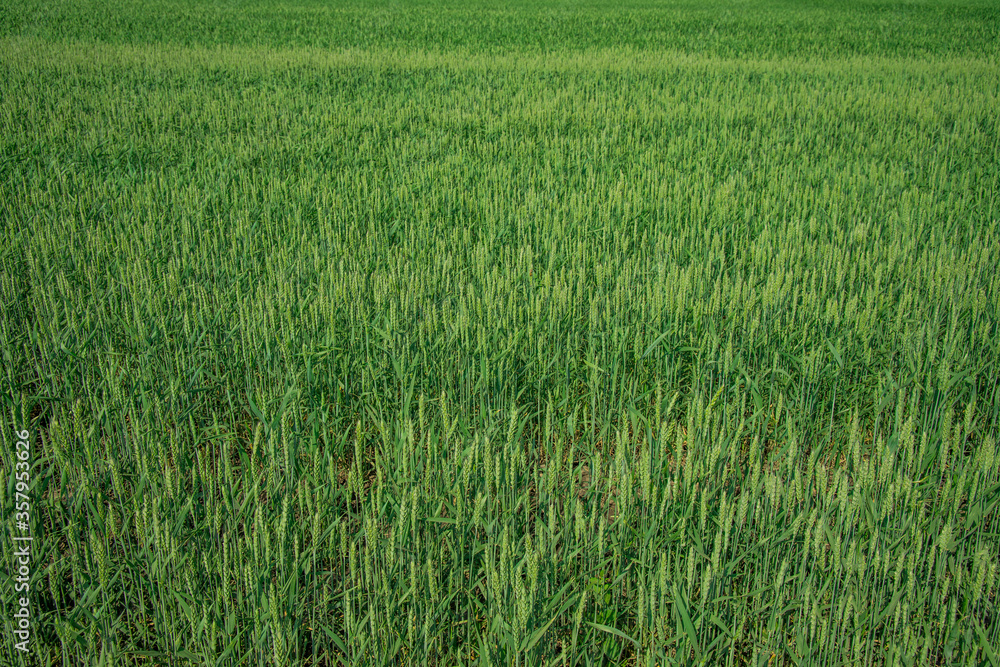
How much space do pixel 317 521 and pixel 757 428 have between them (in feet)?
5.40

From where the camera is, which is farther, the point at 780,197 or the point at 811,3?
the point at 811,3

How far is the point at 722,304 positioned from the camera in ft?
10.2

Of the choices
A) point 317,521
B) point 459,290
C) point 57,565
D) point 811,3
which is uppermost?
point 811,3

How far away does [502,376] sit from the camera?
2.61m

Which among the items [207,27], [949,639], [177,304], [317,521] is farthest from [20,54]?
[949,639]

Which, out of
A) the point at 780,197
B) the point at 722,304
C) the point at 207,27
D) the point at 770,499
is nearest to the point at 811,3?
the point at 207,27

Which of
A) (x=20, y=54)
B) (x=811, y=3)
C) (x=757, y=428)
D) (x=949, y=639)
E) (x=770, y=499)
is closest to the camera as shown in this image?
(x=949, y=639)

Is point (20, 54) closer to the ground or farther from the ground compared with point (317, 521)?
farther from the ground

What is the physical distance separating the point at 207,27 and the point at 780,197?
16.0 m

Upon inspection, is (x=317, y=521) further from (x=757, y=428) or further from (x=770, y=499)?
(x=757, y=428)

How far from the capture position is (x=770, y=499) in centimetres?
166

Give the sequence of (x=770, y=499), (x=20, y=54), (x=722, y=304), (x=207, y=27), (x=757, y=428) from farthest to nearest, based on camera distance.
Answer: (x=207, y=27), (x=20, y=54), (x=722, y=304), (x=757, y=428), (x=770, y=499)

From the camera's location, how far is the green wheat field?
162cm

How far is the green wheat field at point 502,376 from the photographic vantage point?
1.62 meters
